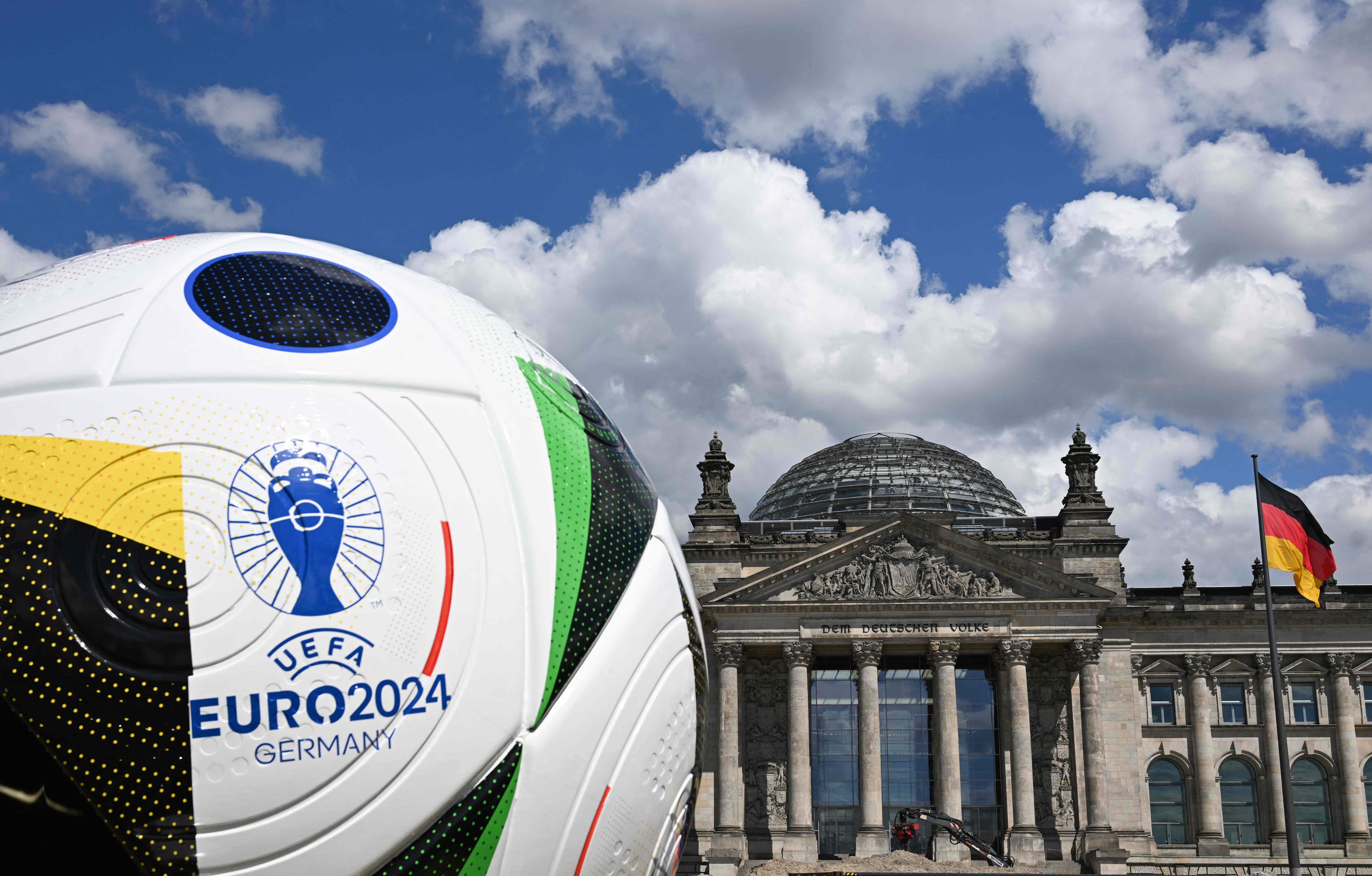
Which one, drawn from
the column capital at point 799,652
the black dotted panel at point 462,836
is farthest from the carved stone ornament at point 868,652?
the black dotted panel at point 462,836

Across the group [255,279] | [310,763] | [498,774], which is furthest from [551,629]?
[255,279]

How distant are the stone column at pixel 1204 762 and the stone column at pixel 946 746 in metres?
9.44

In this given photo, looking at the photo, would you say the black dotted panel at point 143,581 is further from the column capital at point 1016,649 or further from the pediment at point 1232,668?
the pediment at point 1232,668

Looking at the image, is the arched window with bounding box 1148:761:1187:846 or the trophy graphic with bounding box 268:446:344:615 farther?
the arched window with bounding box 1148:761:1187:846

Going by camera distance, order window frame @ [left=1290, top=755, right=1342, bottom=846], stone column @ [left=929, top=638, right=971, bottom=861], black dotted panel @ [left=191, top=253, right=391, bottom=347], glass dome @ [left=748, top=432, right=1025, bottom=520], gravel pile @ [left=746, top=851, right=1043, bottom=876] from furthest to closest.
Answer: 1. glass dome @ [left=748, top=432, right=1025, bottom=520]
2. window frame @ [left=1290, top=755, right=1342, bottom=846]
3. stone column @ [left=929, top=638, right=971, bottom=861]
4. gravel pile @ [left=746, top=851, right=1043, bottom=876]
5. black dotted panel @ [left=191, top=253, right=391, bottom=347]

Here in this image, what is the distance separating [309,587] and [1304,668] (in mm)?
49234

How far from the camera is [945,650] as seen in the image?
41812 millimetres

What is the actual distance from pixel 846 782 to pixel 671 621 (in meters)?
41.8

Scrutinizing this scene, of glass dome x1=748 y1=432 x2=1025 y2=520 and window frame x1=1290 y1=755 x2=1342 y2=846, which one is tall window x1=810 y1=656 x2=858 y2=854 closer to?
glass dome x1=748 y1=432 x2=1025 y2=520

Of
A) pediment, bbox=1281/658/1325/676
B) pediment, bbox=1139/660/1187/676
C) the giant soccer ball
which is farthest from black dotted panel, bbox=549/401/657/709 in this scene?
pediment, bbox=1281/658/1325/676

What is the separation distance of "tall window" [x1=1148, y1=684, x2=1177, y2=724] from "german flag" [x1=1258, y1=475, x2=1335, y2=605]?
1682 cm

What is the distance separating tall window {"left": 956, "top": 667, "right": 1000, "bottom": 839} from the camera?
43.0 m

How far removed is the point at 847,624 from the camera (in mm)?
42281

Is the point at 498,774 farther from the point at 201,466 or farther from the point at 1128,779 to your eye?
the point at 1128,779
